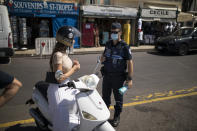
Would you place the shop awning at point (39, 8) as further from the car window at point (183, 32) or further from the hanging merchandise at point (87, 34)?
the car window at point (183, 32)

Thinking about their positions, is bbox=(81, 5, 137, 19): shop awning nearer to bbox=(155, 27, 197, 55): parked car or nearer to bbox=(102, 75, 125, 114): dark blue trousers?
bbox=(155, 27, 197, 55): parked car

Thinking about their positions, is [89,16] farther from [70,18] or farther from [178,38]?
[178,38]

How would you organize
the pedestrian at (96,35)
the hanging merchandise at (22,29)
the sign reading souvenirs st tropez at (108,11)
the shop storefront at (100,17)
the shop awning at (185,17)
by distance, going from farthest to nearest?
1. the shop awning at (185,17)
2. the pedestrian at (96,35)
3. the shop storefront at (100,17)
4. the sign reading souvenirs st tropez at (108,11)
5. the hanging merchandise at (22,29)

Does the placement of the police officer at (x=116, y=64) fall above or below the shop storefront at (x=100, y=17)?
below

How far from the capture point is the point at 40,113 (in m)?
2.99

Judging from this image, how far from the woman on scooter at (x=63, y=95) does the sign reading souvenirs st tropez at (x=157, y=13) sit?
14926mm

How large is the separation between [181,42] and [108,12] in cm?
607

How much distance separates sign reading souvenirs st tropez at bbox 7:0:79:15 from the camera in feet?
39.3

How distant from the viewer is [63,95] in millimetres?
2490

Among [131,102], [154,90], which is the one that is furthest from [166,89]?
[131,102]

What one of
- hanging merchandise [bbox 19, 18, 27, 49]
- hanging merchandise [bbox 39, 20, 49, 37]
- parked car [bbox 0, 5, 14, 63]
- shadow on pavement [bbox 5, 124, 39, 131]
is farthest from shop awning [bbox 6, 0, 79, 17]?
shadow on pavement [bbox 5, 124, 39, 131]

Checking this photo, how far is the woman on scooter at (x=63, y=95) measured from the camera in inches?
97.0

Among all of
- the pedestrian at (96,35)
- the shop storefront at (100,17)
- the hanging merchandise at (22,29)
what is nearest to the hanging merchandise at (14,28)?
the hanging merchandise at (22,29)

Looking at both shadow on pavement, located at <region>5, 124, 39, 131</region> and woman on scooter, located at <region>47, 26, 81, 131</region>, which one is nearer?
woman on scooter, located at <region>47, 26, 81, 131</region>
